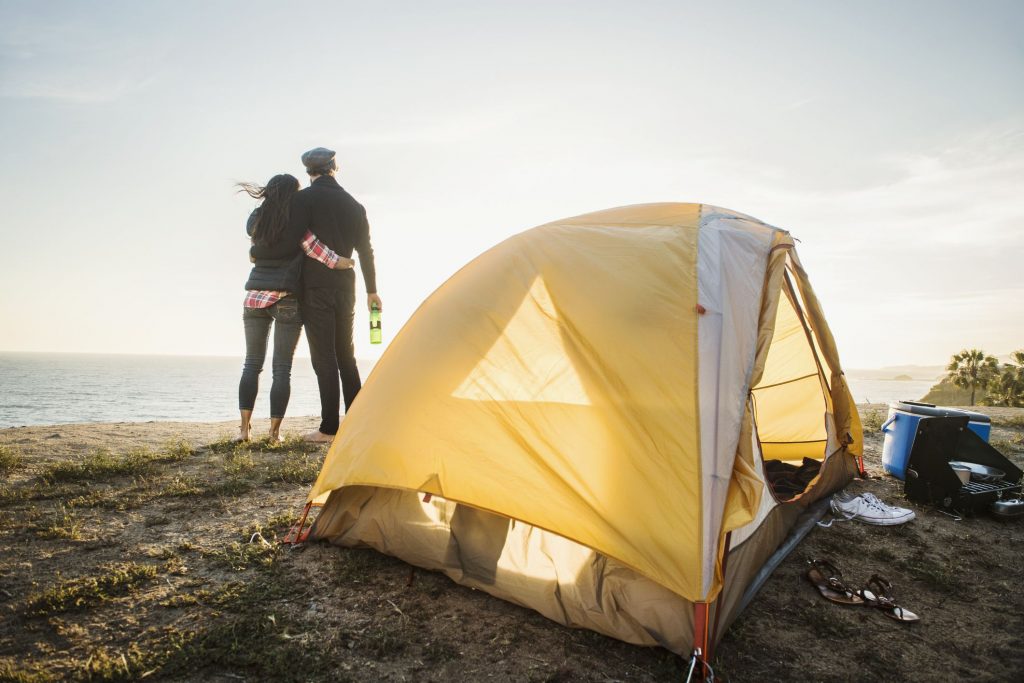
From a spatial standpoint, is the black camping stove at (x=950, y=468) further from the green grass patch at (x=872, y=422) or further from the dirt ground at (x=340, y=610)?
the green grass patch at (x=872, y=422)

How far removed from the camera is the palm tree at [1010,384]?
22.8 meters

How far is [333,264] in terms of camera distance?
524 cm

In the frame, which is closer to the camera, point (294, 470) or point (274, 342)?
point (294, 470)

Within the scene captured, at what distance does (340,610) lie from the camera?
2.62 metres

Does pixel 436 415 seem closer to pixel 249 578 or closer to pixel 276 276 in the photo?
pixel 249 578

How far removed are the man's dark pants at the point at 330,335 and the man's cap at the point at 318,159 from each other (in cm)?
124

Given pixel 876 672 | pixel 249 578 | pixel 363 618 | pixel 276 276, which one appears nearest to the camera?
pixel 876 672

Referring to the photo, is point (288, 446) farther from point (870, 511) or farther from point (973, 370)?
point (973, 370)

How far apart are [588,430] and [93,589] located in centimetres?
254

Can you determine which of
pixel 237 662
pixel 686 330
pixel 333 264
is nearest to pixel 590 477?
pixel 686 330

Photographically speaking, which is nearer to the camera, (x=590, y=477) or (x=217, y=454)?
(x=590, y=477)

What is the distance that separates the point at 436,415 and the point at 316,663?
1.25m

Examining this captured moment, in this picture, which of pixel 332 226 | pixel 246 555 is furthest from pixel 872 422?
pixel 246 555

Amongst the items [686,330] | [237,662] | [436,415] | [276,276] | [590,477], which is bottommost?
[237,662]
